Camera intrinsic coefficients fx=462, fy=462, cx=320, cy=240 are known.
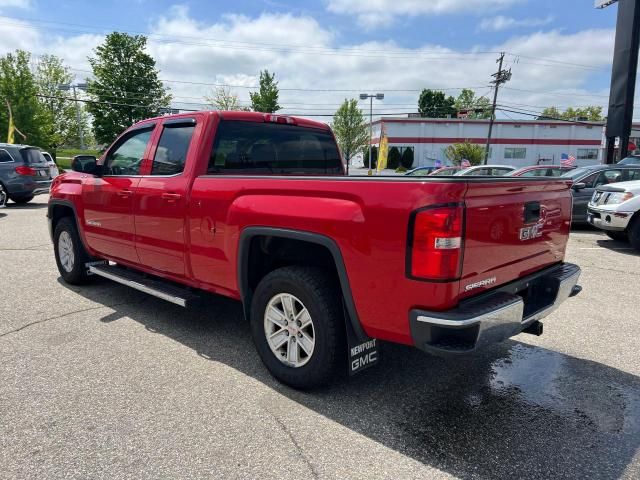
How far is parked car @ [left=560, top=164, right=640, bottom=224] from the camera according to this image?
10.4 m

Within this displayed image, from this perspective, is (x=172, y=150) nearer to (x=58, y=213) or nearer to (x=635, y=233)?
(x=58, y=213)

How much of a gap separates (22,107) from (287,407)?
40693 mm

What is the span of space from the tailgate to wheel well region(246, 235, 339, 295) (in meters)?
0.92

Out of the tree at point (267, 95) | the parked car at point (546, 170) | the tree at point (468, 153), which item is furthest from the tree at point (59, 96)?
the parked car at point (546, 170)

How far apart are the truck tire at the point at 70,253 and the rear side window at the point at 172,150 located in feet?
6.38

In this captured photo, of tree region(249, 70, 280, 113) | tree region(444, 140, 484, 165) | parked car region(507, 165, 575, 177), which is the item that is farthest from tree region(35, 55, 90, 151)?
parked car region(507, 165, 575, 177)

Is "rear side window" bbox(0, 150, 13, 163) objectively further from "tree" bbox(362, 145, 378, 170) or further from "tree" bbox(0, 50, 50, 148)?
"tree" bbox(362, 145, 378, 170)

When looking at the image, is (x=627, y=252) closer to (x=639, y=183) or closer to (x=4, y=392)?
(x=639, y=183)

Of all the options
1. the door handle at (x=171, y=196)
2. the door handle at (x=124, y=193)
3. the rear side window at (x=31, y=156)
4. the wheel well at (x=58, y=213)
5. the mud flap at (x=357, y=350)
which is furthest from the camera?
the rear side window at (x=31, y=156)

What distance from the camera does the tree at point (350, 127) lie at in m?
57.5

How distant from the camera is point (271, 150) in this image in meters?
4.20

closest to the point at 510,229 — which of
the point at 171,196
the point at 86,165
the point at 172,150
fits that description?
the point at 171,196

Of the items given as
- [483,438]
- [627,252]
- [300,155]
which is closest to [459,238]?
[483,438]

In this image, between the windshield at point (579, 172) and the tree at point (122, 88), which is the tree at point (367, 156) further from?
the windshield at point (579, 172)
